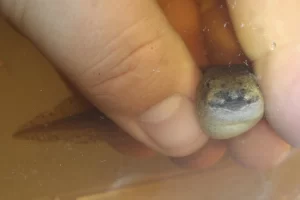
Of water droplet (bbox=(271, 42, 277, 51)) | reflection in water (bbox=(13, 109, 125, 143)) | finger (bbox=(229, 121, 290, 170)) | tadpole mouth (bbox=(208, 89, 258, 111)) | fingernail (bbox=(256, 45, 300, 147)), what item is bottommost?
finger (bbox=(229, 121, 290, 170))

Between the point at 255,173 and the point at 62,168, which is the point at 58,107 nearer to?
the point at 62,168

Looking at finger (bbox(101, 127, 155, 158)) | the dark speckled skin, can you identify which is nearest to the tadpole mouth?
the dark speckled skin

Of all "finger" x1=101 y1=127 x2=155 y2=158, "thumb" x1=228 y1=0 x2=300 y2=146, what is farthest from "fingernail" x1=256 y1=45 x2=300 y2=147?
"finger" x1=101 y1=127 x2=155 y2=158

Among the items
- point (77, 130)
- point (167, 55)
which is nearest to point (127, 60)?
point (167, 55)

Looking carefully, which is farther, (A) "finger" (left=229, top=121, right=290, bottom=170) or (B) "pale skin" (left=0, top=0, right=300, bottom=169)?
(A) "finger" (left=229, top=121, right=290, bottom=170)

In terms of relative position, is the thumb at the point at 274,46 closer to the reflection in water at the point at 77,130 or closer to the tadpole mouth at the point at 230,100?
the tadpole mouth at the point at 230,100

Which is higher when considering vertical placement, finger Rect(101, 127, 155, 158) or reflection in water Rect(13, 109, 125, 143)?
reflection in water Rect(13, 109, 125, 143)

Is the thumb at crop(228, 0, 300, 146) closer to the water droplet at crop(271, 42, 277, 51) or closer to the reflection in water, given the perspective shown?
the water droplet at crop(271, 42, 277, 51)

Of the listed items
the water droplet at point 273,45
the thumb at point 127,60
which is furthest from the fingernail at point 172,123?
the water droplet at point 273,45
